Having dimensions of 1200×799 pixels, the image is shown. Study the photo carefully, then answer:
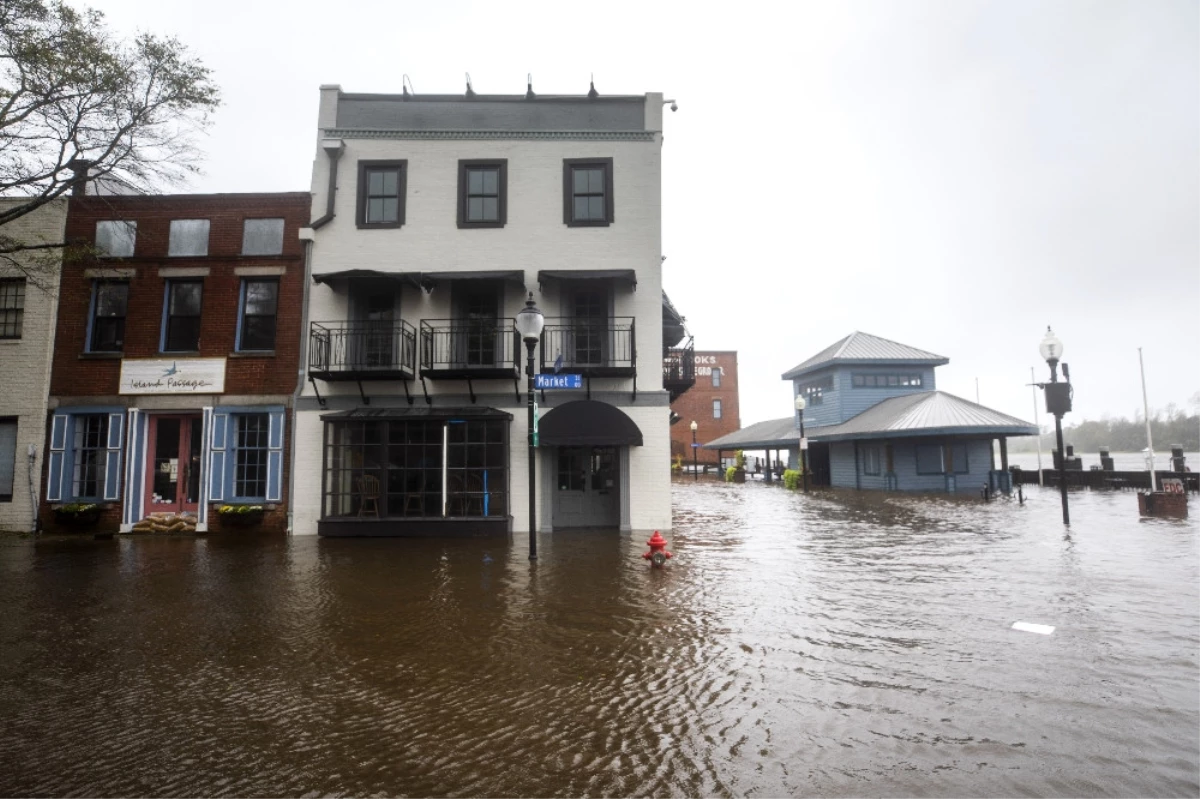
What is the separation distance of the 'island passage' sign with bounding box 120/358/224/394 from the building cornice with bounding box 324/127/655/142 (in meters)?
6.54

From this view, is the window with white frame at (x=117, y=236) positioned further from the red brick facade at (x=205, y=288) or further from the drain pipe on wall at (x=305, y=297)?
the drain pipe on wall at (x=305, y=297)

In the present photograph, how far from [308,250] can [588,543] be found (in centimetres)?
998

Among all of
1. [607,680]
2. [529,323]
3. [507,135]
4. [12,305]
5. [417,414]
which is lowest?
[607,680]

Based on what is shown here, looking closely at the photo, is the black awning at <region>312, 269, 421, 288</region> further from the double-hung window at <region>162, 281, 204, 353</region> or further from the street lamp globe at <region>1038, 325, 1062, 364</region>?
the street lamp globe at <region>1038, 325, 1062, 364</region>

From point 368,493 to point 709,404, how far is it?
46058 mm

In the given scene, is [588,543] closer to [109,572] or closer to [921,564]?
[921,564]

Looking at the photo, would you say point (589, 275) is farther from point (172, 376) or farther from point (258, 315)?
point (172, 376)

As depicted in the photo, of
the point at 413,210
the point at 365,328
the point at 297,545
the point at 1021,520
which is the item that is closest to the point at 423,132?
the point at 413,210

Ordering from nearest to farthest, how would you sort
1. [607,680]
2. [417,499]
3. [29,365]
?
[607,680] < [417,499] < [29,365]

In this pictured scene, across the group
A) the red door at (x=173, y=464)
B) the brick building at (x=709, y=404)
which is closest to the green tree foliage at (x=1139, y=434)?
the brick building at (x=709, y=404)

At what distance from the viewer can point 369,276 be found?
14.0 m

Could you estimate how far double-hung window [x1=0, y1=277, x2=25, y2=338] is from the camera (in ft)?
48.3

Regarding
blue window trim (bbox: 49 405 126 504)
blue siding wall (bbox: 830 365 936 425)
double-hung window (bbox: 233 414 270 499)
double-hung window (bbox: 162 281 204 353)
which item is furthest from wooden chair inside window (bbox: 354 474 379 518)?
blue siding wall (bbox: 830 365 936 425)

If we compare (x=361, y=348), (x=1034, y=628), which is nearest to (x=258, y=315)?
(x=361, y=348)
